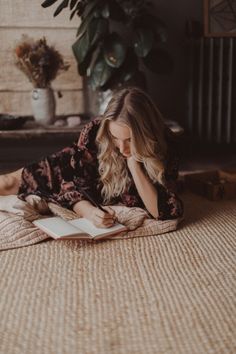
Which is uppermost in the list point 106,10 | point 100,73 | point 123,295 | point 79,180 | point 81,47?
point 106,10

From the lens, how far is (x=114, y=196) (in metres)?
1.71

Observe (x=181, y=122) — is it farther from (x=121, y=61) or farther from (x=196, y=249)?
(x=196, y=249)

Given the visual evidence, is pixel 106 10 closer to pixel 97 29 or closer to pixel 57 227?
pixel 97 29

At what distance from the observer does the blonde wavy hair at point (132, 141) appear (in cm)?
152

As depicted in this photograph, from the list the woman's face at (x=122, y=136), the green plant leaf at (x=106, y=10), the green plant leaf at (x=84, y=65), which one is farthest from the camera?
the green plant leaf at (x=84, y=65)

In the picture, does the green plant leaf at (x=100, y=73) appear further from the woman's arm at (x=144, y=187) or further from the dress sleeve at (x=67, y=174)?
the woman's arm at (x=144, y=187)

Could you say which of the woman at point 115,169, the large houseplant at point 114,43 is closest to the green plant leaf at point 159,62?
the large houseplant at point 114,43

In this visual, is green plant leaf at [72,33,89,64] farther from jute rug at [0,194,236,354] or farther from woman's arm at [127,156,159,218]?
jute rug at [0,194,236,354]

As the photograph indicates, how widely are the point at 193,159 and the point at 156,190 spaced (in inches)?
46.7

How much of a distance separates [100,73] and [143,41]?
0.26 meters

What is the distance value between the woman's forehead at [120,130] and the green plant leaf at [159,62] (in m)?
→ 0.89

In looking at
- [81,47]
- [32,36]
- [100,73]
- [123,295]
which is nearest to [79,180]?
[123,295]

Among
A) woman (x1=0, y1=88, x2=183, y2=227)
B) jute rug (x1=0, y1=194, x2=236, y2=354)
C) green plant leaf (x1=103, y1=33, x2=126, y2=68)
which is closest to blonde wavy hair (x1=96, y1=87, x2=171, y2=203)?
woman (x1=0, y1=88, x2=183, y2=227)

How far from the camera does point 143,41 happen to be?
224 cm
